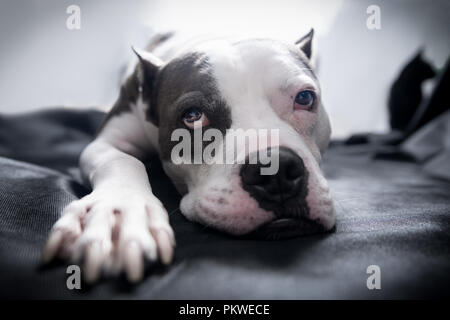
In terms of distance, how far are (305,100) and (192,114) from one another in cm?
40

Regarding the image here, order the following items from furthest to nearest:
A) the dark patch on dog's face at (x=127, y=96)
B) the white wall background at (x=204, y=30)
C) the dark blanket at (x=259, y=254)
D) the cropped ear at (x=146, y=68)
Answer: the white wall background at (x=204, y=30)
the dark patch on dog's face at (x=127, y=96)
the cropped ear at (x=146, y=68)
the dark blanket at (x=259, y=254)

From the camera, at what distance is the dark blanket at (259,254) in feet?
2.22

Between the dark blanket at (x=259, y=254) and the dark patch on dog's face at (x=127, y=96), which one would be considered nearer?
the dark blanket at (x=259, y=254)

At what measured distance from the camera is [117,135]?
5.24ft

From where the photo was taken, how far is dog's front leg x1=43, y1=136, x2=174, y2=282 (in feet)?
2.32

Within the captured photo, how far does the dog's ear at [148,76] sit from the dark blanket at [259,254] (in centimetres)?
32

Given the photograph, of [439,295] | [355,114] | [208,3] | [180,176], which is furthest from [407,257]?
[355,114]

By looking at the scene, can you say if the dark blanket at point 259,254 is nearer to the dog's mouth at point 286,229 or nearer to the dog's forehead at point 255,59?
the dog's mouth at point 286,229

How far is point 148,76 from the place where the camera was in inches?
58.2

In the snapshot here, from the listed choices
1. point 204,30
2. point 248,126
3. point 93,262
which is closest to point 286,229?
point 248,126

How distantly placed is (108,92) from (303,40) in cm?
180

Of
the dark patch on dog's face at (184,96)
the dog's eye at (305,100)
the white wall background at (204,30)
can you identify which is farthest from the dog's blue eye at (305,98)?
the white wall background at (204,30)

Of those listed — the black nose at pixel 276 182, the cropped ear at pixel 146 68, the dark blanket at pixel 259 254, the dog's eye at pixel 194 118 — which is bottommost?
the dark blanket at pixel 259 254
